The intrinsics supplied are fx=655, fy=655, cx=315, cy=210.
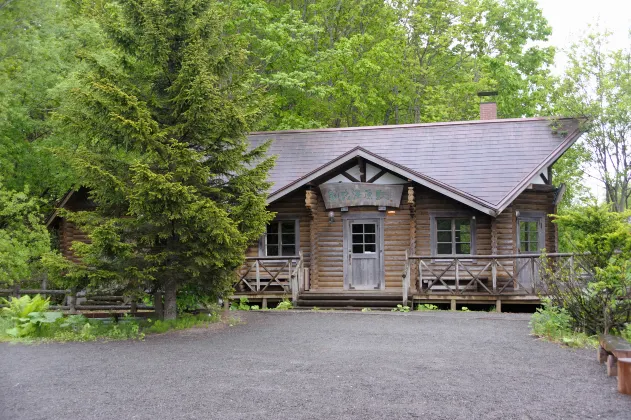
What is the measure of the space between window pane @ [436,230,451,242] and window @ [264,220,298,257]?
4.29m

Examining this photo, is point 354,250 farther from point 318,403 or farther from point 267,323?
point 318,403

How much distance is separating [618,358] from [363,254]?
11983 mm

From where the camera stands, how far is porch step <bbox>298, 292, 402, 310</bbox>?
17.3 m

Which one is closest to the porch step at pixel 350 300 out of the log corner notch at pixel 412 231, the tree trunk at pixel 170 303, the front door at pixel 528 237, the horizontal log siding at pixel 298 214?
the log corner notch at pixel 412 231

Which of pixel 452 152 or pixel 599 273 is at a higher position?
pixel 452 152

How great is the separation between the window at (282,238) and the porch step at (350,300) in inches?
92.0

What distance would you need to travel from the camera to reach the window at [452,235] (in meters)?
19.0

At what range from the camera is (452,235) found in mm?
19016

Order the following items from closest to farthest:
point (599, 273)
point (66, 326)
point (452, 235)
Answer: point (599, 273) < point (66, 326) < point (452, 235)

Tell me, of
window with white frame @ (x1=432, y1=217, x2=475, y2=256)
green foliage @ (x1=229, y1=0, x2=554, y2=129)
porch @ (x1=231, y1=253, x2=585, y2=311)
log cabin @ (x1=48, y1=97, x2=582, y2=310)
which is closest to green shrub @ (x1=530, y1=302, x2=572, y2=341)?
porch @ (x1=231, y1=253, x2=585, y2=311)

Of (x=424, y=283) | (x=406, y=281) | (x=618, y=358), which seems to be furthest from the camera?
(x=424, y=283)

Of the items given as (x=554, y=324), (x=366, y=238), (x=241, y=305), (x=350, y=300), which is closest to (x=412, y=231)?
(x=366, y=238)

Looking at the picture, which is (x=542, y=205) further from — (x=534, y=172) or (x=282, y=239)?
(x=282, y=239)

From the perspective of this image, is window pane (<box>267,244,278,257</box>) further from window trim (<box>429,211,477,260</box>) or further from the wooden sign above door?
window trim (<box>429,211,477,260</box>)
